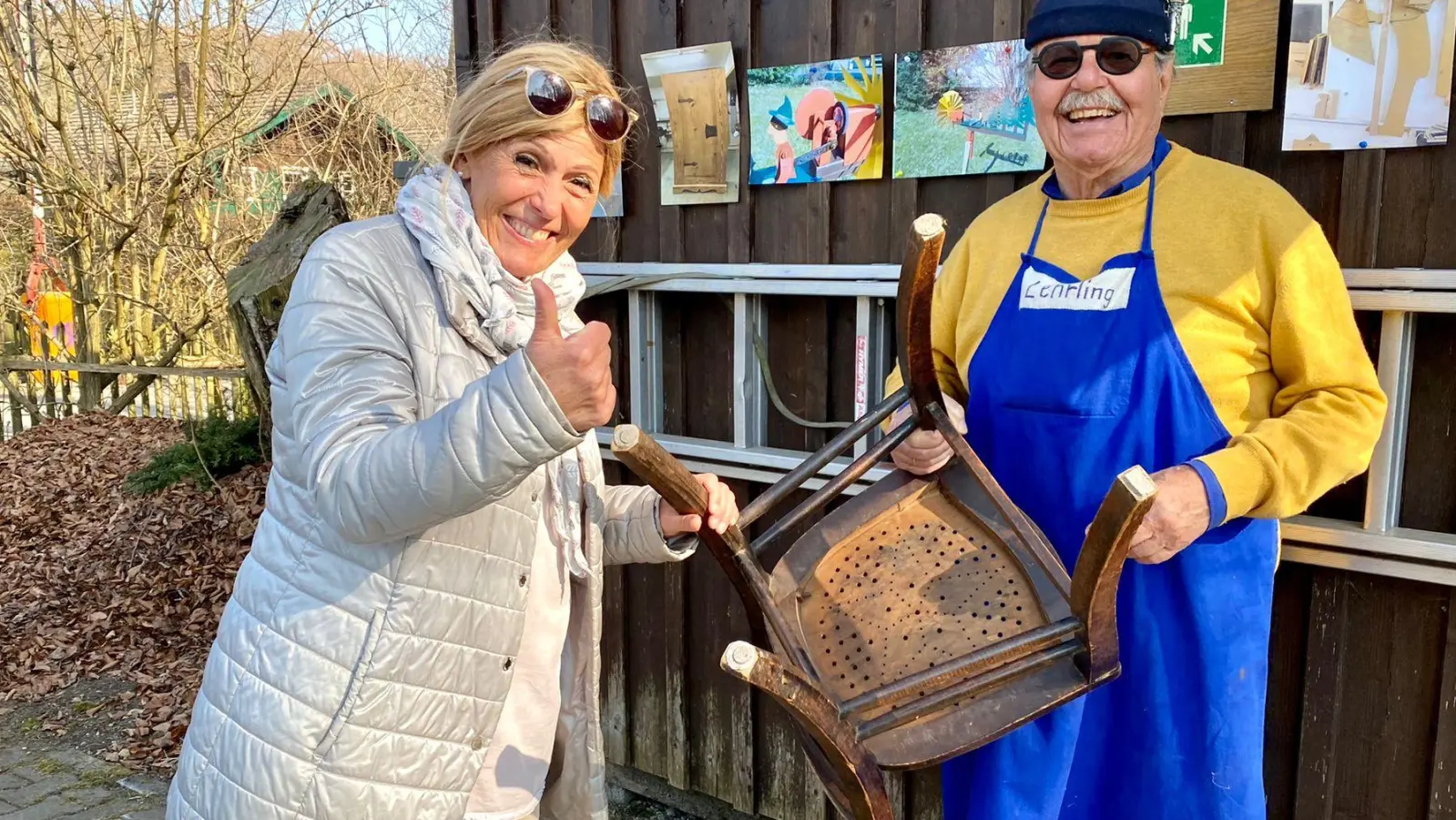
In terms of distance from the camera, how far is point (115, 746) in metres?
4.20

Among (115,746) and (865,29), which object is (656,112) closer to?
(865,29)

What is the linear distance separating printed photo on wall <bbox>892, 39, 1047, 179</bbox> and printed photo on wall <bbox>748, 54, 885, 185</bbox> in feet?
0.25

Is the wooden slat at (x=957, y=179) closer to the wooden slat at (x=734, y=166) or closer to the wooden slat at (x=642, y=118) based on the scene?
the wooden slat at (x=734, y=166)

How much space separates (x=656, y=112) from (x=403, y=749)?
2151 millimetres

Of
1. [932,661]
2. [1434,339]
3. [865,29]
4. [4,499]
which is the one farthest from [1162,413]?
[4,499]

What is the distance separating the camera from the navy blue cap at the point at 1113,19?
1748mm

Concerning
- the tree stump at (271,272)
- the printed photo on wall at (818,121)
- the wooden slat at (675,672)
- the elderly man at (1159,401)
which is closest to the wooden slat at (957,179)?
the printed photo on wall at (818,121)

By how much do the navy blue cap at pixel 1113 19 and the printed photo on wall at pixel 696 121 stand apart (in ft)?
4.34

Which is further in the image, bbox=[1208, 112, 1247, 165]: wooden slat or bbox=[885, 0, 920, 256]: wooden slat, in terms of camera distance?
bbox=[885, 0, 920, 256]: wooden slat

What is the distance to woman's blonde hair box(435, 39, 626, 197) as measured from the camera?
1661mm

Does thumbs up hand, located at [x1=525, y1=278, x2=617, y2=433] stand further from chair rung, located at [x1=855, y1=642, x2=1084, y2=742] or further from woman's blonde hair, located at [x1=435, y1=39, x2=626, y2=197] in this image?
chair rung, located at [x1=855, y1=642, x2=1084, y2=742]

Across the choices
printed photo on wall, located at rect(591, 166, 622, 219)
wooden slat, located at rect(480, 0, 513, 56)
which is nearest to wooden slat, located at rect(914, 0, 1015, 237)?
printed photo on wall, located at rect(591, 166, 622, 219)

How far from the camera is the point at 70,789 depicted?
384cm

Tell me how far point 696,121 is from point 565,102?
4.77ft
